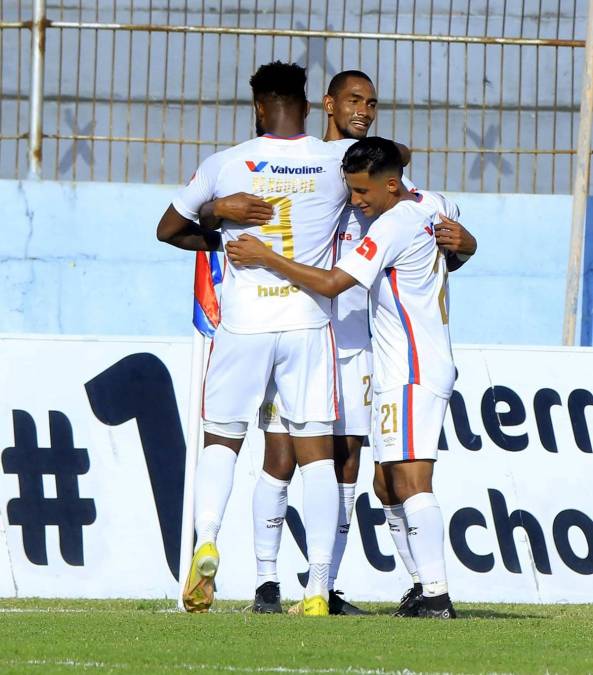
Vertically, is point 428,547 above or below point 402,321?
below

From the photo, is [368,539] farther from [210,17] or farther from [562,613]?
[210,17]

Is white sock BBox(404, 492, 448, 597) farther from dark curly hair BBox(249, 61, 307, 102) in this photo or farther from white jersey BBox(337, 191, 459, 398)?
dark curly hair BBox(249, 61, 307, 102)

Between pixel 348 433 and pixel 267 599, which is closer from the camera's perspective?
pixel 267 599

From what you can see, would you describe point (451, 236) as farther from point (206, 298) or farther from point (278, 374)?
point (206, 298)

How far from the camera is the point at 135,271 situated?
10.7m

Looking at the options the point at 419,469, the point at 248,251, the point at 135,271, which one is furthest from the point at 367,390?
the point at 135,271

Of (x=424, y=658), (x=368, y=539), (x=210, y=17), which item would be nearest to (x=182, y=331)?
(x=210, y=17)

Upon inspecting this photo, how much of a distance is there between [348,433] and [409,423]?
0.56 meters

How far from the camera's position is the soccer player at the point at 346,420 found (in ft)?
19.1

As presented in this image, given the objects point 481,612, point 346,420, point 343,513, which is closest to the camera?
point 346,420

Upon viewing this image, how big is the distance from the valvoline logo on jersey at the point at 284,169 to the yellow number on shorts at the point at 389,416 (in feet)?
3.01

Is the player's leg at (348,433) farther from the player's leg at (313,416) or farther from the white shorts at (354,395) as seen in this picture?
the player's leg at (313,416)

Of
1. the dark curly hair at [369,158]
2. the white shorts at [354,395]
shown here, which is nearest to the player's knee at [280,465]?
the white shorts at [354,395]

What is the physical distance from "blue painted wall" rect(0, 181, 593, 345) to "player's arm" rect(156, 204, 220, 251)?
187 inches
